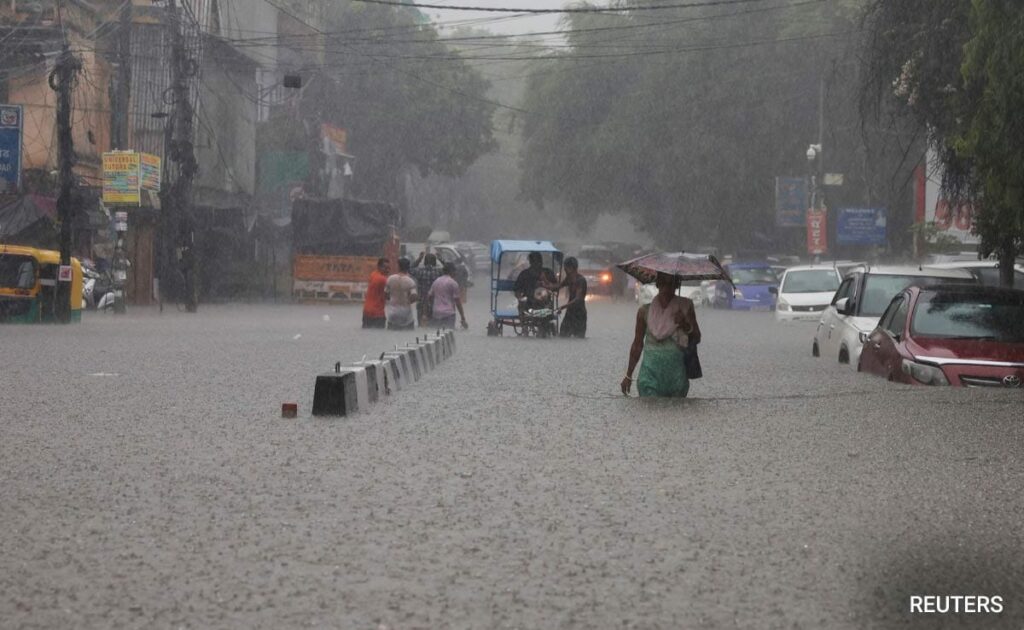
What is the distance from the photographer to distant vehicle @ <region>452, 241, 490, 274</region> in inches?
3093

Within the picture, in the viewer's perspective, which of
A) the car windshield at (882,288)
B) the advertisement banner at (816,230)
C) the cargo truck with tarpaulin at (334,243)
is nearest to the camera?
the car windshield at (882,288)

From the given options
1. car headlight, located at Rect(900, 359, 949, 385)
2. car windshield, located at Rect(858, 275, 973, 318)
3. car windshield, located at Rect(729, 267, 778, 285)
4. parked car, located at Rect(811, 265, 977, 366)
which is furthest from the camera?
car windshield, located at Rect(729, 267, 778, 285)

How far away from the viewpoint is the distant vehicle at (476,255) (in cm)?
7856

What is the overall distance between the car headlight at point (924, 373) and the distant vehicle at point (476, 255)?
199ft

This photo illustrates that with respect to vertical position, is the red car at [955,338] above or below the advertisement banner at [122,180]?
below

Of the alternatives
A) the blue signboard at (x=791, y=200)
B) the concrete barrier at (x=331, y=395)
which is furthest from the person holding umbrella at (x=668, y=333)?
the blue signboard at (x=791, y=200)

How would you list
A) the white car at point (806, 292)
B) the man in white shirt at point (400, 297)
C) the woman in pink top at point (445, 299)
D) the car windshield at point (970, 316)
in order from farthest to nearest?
the white car at point (806, 292) < the woman in pink top at point (445, 299) < the man in white shirt at point (400, 297) < the car windshield at point (970, 316)

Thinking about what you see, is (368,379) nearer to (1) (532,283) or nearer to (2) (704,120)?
(1) (532,283)

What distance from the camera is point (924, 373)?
648 inches

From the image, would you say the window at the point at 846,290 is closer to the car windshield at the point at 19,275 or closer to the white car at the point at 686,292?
the car windshield at the point at 19,275

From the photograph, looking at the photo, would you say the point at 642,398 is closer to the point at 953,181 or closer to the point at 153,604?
the point at 953,181

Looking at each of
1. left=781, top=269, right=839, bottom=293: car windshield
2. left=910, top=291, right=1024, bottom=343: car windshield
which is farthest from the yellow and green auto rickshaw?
left=910, top=291, right=1024, bottom=343: car windshield

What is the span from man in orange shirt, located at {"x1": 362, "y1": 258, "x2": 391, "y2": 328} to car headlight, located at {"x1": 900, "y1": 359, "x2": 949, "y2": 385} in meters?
15.6

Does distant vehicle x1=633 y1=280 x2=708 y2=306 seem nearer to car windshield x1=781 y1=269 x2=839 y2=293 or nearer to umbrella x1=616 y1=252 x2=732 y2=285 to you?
car windshield x1=781 y1=269 x2=839 y2=293
